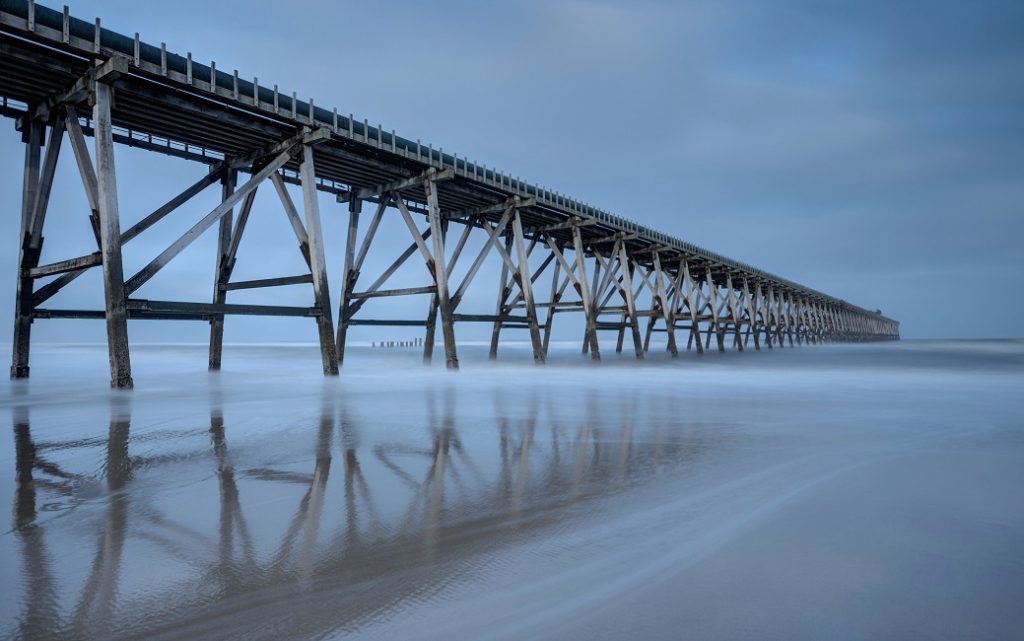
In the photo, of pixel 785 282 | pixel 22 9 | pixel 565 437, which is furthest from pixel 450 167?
pixel 785 282

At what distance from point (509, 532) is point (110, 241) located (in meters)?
8.62

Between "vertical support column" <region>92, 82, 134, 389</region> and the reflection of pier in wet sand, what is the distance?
3847 mm

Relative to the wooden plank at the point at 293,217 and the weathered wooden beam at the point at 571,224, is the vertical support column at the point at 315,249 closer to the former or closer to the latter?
the wooden plank at the point at 293,217

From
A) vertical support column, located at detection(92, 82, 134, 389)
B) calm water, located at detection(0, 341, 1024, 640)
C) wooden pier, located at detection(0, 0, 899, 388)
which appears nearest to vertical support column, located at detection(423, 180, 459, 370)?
wooden pier, located at detection(0, 0, 899, 388)

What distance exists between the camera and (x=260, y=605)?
161 centimetres

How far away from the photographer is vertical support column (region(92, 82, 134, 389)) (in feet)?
26.0

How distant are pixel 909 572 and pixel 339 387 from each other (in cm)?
838

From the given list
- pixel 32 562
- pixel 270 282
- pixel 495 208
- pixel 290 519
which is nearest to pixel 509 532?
pixel 290 519

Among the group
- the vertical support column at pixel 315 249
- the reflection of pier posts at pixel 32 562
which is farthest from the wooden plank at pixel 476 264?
the reflection of pier posts at pixel 32 562

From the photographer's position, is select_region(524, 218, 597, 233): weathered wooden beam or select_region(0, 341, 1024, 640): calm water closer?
select_region(0, 341, 1024, 640): calm water

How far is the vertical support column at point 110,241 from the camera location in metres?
7.93

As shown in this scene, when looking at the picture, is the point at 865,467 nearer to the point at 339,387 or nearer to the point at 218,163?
the point at 339,387

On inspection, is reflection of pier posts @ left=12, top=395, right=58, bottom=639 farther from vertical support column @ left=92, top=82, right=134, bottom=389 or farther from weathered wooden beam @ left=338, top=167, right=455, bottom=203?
weathered wooden beam @ left=338, top=167, right=455, bottom=203

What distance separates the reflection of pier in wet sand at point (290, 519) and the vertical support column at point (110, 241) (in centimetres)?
385
